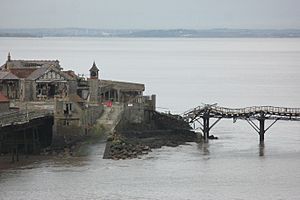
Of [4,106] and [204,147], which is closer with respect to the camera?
[4,106]

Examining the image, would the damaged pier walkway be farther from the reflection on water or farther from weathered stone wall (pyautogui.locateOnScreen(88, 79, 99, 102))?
weathered stone wall (pyautogui.locateOnScreen(88, 79, 99, 102))

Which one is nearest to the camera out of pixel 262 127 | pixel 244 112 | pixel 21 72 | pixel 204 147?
pixel 204 147

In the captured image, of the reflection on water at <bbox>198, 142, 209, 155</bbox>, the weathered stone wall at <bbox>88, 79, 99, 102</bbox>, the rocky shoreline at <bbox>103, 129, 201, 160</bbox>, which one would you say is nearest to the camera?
the rocky shoreline at <bbox>103, 129, 201, 160</bbox>

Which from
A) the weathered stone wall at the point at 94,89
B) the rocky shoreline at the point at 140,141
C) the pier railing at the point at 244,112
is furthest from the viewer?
the weathered stone wall at the point at 94,89

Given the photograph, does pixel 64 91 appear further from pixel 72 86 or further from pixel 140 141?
pixel 140 141

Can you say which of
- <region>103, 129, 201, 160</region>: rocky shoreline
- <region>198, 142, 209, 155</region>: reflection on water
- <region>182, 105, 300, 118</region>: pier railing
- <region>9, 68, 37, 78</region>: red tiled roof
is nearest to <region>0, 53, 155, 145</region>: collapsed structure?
<region>9, 68, 37, 78</region>: red tiled roof

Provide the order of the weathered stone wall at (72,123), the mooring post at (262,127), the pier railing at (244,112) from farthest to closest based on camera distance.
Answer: the mooring post at (262,127)
the pier railing at (244,112)
the weathered stone wall at (72,123)

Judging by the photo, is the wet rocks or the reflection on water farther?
the reflection on water

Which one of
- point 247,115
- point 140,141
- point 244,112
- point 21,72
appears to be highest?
point 21,72

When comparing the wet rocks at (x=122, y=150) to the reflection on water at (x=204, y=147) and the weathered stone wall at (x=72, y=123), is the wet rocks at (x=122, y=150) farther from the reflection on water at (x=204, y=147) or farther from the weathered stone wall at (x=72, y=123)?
the reflection on water at (x=204, y=147)

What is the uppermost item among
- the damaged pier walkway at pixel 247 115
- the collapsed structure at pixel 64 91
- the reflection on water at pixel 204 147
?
the collapsed structure at pixel 64 91

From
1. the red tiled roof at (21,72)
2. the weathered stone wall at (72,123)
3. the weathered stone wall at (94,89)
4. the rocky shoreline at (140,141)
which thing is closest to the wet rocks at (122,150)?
the rocky shoreline at (140,141)

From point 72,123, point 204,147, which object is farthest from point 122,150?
point 204,147

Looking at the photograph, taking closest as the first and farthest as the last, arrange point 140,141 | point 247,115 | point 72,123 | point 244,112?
point 72,123 < point 140,141 < point 247,115 < point 244,112
